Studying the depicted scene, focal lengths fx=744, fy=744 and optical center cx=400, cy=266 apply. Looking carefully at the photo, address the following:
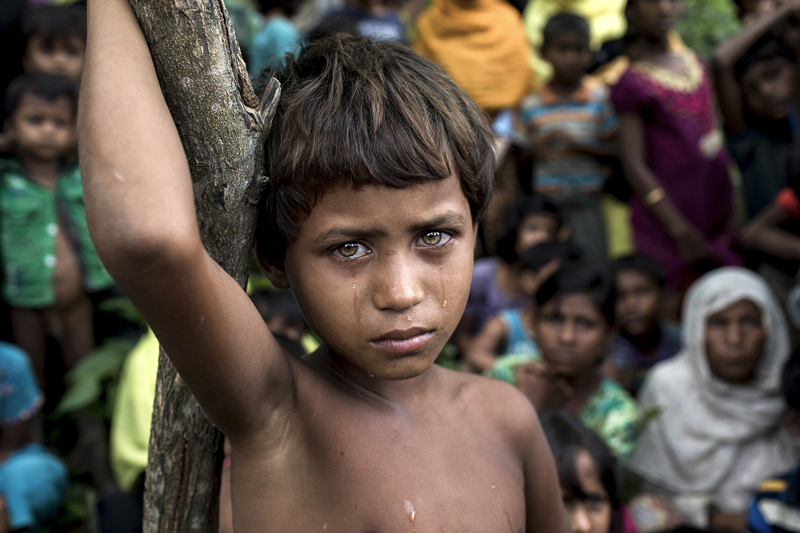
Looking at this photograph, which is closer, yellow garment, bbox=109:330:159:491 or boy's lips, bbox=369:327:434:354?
boy's lips, bbox=369:327:434:354

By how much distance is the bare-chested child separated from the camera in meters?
0.88

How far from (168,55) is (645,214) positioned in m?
3.91

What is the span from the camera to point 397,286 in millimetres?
1081

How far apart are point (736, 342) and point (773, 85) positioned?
1.64m

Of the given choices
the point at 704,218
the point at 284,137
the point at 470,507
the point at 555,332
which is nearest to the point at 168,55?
the point at 284,137

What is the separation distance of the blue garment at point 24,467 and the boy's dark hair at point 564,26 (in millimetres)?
3475

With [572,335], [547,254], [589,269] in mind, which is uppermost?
[589,269]

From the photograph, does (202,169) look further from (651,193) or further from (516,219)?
(651,193)

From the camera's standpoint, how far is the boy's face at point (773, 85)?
4.25 metres

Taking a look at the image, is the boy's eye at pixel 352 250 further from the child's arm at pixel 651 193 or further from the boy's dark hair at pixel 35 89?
the child's arm at pixel 651 193

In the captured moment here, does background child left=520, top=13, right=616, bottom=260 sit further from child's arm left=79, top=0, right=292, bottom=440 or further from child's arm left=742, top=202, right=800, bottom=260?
child's arm left=79, top=0, right=292, bottom=440

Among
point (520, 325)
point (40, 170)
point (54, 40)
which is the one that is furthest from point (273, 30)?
point (520, 325)

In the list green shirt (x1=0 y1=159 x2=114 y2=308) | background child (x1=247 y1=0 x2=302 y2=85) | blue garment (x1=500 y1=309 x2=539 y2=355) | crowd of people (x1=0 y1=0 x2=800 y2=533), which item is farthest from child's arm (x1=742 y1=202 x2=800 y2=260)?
green shirt (x1=0 y1=159 x2=114 y2=308)

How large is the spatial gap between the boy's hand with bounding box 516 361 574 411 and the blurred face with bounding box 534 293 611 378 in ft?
0.16
